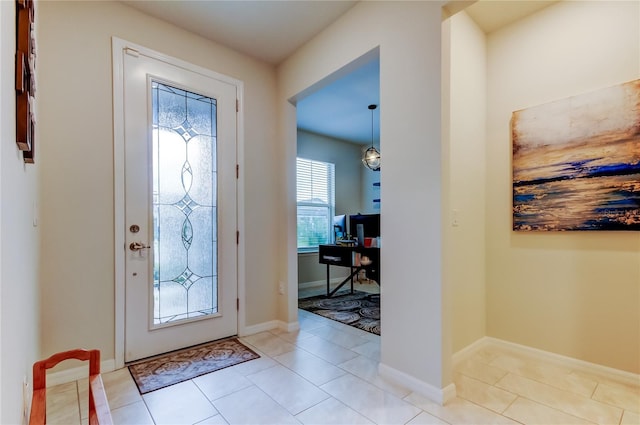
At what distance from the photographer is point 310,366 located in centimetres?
234

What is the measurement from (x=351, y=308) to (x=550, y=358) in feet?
6.95

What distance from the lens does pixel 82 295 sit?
218cm

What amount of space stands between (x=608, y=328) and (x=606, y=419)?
731mm

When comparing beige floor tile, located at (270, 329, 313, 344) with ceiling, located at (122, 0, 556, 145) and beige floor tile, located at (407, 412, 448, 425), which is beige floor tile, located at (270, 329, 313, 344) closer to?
beige floor tile, located at (407, 412, 448, 425)

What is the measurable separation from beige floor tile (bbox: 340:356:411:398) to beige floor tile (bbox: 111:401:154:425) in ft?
4.24

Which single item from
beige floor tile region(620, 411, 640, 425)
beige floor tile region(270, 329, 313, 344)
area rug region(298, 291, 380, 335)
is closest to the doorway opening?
area rug region(298, 291, 380, 335)

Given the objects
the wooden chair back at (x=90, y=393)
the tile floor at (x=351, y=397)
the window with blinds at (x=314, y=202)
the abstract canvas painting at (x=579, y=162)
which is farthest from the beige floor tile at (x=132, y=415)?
the window with blinds at (x=314, y=202)

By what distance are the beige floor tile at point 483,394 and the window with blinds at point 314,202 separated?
363 cm

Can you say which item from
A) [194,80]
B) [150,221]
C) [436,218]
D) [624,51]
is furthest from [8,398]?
[624,51]

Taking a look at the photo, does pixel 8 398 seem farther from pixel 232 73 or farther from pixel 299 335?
pixel 232 73

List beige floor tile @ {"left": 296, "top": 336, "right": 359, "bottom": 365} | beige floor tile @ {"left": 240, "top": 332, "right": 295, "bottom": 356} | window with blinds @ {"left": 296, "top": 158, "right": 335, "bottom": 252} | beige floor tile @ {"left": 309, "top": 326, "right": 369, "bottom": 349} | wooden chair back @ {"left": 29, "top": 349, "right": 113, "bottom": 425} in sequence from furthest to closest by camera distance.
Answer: window with blinds @ {"left": 296, "top": 158, "right": 335, "bottom": 252} → beige floor tile @ {"left": 309, "top": 326, "right": 369, "bottom": 349} → beige floor tile @ {"left": 240, "top": 332, "right": 295, "bottom": 356} → beige floor tile @ {"left": 296, "top": 336, "right": 359, "bottom": 365} → wooden chair back @ {"left": 29, "top": 349, "right": 113, "bottom": 425}

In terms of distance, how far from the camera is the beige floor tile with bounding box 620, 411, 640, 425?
65.5 inches

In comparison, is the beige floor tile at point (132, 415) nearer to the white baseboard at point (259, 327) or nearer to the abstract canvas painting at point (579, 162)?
the white baseboard at point (259, 327)

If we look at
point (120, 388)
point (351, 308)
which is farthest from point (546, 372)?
point (120, 388)
